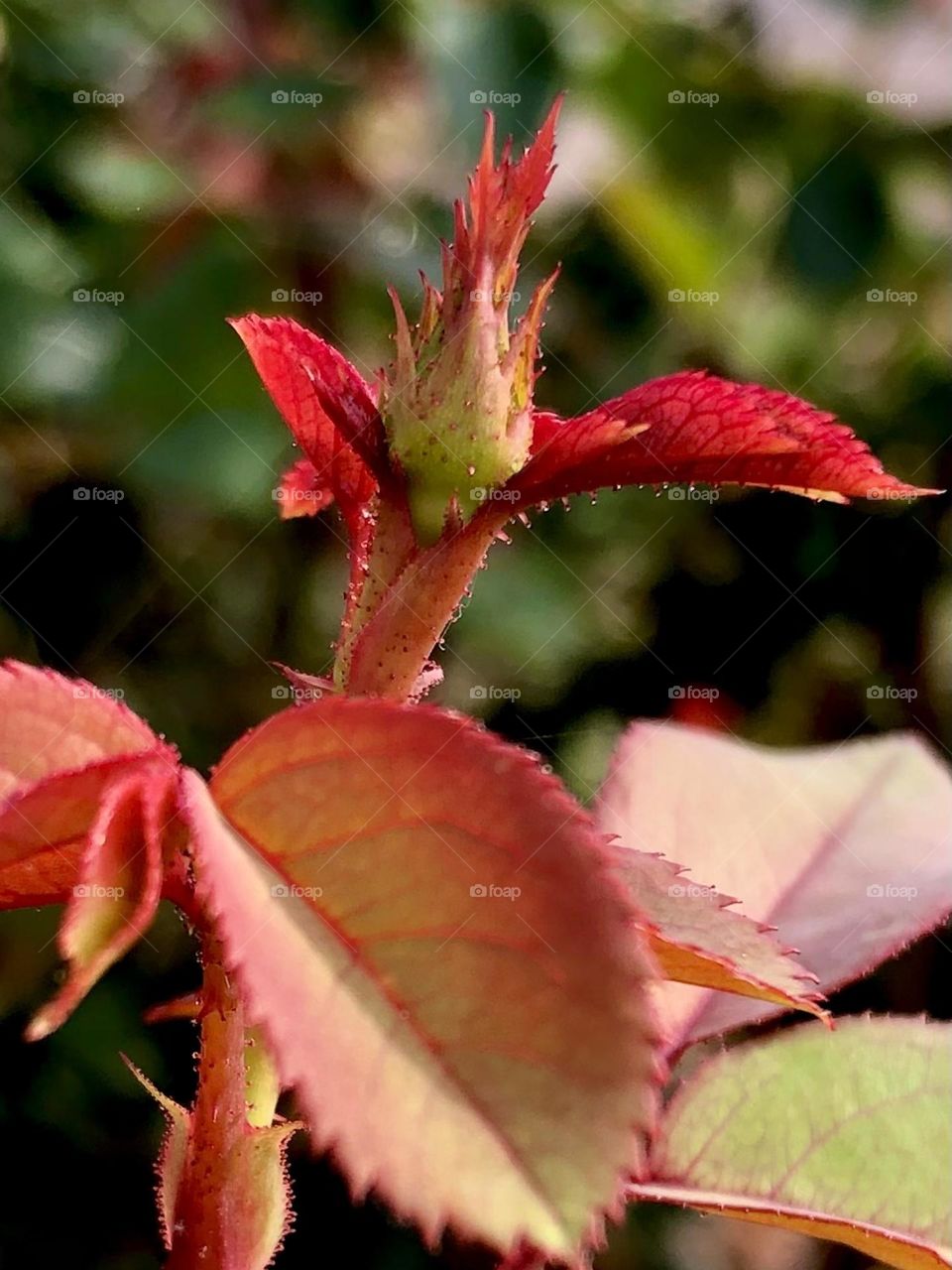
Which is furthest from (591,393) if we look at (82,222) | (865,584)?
(82,222)

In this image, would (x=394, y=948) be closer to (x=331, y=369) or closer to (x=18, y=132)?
(x=331, y=369)
